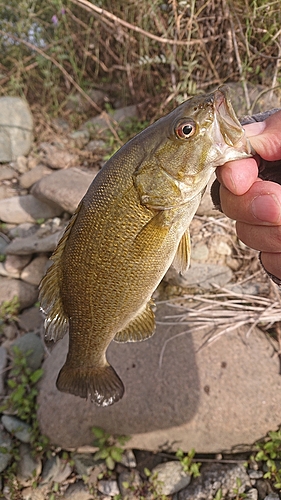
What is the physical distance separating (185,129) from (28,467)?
2.96m

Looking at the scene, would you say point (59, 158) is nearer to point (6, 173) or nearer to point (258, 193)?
point (6, 173)

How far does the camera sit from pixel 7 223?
489 cm

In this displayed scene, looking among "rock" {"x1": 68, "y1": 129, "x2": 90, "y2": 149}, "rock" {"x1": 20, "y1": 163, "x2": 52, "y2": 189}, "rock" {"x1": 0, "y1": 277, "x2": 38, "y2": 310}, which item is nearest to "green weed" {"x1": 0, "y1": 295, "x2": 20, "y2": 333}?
"rock" {"x1": 0, "y1": 277, "x2": 38, "y2": 310}

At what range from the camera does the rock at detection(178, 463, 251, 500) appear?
274cm

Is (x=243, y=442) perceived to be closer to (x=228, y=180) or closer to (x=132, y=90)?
(x=228, y=180)

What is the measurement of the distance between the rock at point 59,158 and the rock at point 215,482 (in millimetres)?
4033

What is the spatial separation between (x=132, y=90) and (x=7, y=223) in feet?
8.05

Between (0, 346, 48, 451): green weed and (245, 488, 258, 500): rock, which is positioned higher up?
(0, 346, 48, 451): green weed

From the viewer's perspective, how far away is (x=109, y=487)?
2928mm

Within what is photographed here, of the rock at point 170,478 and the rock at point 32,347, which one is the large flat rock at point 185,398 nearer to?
the rock at point 170,478

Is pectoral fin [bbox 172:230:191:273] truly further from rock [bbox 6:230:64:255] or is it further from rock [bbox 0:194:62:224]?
rock [bbox 0:194:62:224]

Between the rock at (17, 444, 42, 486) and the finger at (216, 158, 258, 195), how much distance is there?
2.74m

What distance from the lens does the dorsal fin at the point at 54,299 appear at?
5.56ft

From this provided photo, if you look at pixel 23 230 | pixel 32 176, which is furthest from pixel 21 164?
pixel 23 230
